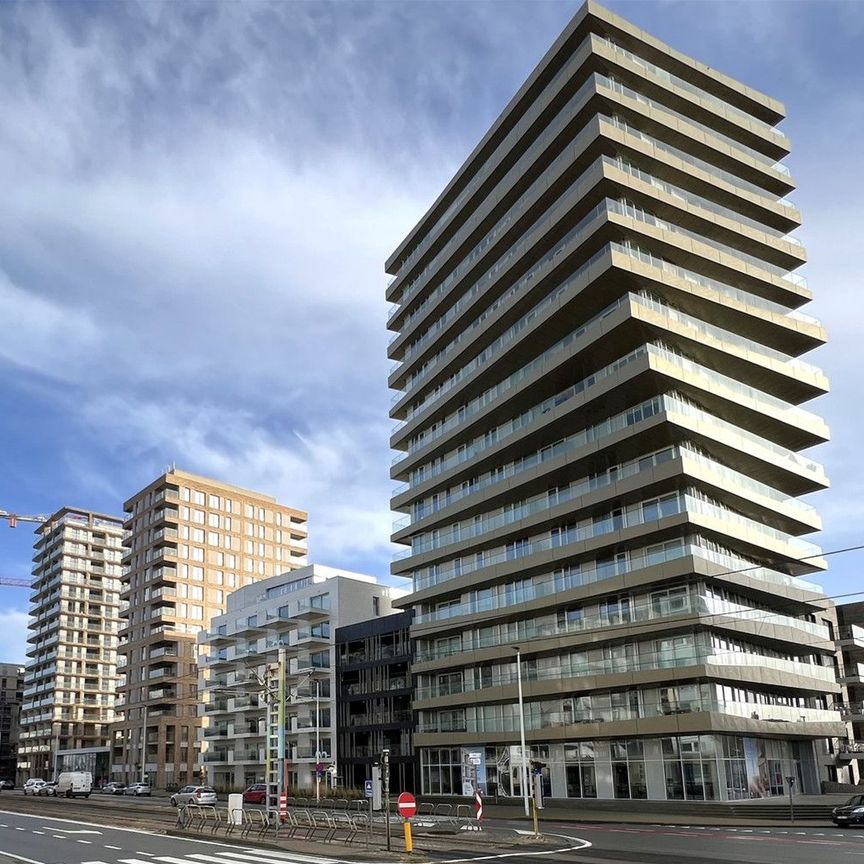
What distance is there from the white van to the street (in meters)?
45.8

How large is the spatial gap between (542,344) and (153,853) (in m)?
39.9

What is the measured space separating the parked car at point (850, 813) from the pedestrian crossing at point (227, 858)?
22.9 metres

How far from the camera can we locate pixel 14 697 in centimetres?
18200

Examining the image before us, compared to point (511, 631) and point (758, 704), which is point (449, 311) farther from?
point (758, 704)

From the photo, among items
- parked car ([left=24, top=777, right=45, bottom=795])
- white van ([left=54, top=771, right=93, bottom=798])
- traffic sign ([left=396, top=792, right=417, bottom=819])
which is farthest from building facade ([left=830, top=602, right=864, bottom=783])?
parked car ([left=24, top=777, right=45, bottom=795])

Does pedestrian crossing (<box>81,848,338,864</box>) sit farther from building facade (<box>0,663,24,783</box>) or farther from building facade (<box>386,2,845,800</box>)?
building facade (<box>0,663,24,783</box>)

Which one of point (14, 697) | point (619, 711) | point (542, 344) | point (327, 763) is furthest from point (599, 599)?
point (14, 697)

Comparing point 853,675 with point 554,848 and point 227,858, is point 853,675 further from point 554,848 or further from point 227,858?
point 227,858

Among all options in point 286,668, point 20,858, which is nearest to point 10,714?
point 286,668

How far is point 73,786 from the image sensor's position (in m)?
79.5

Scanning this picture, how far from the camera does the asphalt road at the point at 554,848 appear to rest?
2497cm

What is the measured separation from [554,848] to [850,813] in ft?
51.1

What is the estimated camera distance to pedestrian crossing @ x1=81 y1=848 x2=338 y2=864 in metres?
24.8

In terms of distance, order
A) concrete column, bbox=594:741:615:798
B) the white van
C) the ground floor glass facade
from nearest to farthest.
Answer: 1. the ground floor glass facade
2. concrete column, bbox=594:741:615:798
3. the white van
